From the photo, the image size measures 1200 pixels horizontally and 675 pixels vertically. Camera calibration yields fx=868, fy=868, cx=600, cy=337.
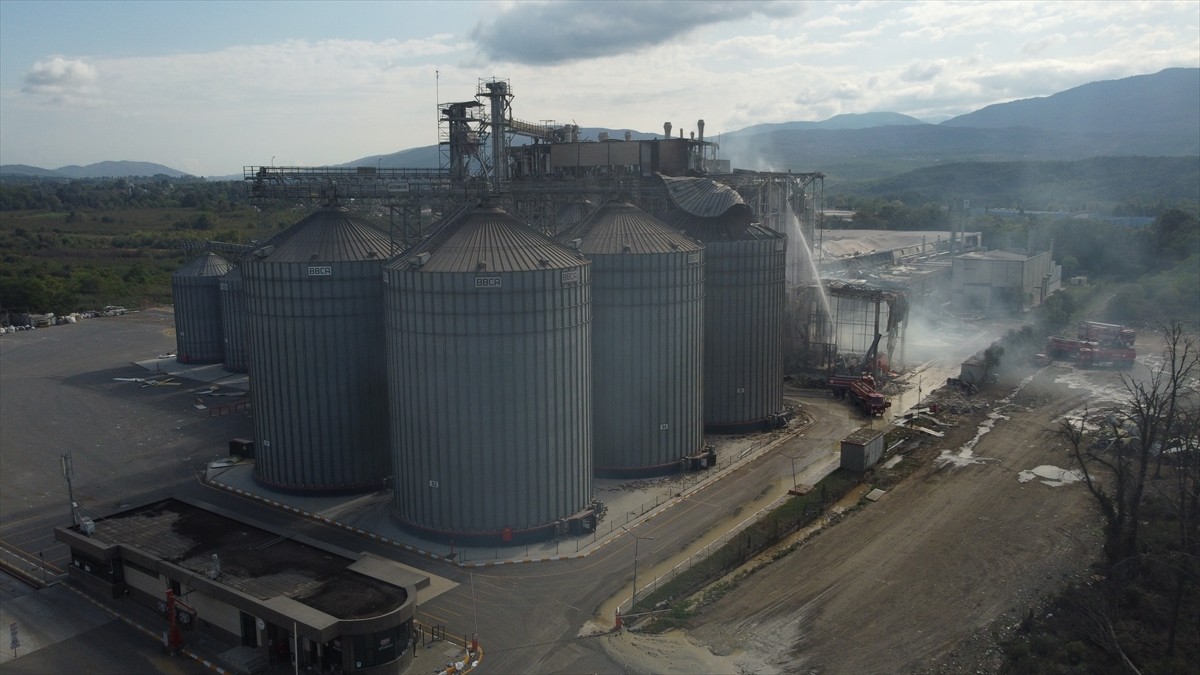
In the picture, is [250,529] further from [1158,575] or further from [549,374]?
[1158,575]

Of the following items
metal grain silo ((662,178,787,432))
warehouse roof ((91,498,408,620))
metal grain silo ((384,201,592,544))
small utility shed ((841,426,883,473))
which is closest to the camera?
warehouse roof ((91,498,408,620))

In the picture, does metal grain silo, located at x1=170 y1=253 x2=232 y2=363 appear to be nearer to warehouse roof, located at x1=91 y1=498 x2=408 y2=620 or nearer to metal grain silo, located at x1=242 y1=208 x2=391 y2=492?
metal grain silo, located at x1=242 y1=208 x2=391 y2=492

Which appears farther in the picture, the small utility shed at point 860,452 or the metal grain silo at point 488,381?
the small utility shed at point 860,452

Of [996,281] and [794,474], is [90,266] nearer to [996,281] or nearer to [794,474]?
[794,474]

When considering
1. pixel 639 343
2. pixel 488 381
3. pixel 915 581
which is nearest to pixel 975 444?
pixel 915 581

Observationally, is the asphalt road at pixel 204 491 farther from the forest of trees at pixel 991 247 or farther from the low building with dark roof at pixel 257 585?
the forest of trees at pixel 991 247

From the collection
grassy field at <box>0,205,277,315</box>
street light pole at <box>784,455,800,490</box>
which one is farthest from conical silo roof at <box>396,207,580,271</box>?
grassy field at <box>0,205,277,315</box>

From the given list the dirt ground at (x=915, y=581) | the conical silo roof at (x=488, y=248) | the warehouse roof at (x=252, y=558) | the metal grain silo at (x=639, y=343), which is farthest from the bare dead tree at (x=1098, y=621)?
the conical silo roof at (x=488, y=248)

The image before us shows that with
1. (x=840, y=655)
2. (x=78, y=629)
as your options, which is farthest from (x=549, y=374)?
(x=78, y=629)
